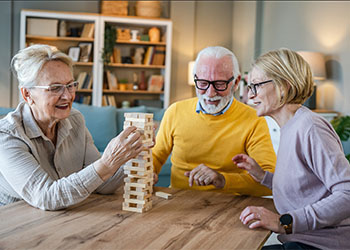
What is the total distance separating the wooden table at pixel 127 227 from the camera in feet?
3.58

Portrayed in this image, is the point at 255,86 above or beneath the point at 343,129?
above

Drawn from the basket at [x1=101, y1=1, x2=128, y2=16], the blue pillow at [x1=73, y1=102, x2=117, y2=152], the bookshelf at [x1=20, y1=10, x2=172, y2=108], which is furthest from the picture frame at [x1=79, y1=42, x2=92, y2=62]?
the blue pillow at [x1=73, y1=102, x2=117, y2=152]

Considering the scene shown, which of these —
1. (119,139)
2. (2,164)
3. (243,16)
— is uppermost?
(243,16)

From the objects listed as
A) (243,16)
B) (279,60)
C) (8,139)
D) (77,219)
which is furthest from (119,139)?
(243,16)

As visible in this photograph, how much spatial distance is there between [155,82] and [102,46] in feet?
3.28

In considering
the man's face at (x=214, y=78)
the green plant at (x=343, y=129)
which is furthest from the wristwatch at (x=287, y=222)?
the green plant at (x=343, y=129)

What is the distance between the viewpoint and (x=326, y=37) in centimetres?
449

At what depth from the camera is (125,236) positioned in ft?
3.74

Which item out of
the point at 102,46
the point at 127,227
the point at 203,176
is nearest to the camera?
the point at 127,227

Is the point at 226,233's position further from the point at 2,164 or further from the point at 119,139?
the point at 2,164

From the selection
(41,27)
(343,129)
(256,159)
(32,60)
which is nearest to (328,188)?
(256,159)

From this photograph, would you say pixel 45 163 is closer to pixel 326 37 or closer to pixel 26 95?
pixel 26 95

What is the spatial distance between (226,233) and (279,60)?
0.62m

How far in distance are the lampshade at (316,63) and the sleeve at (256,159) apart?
2.48 m
